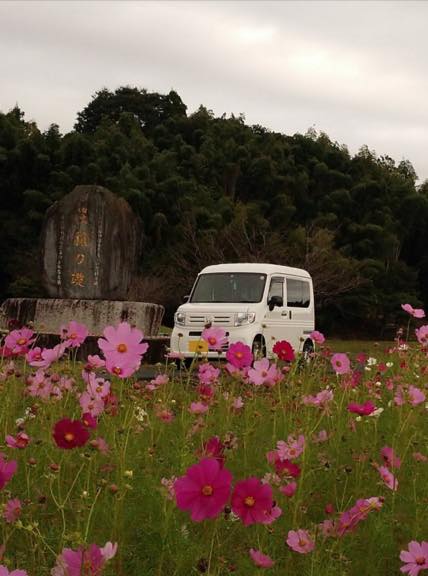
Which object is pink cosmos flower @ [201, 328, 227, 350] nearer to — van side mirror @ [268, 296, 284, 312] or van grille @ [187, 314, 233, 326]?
van grille @ [187, 314, 233, 326]

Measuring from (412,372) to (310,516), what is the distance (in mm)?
2313

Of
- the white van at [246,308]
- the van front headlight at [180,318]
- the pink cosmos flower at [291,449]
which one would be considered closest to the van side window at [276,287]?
the white van at [246,308]

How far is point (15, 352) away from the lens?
304 cm

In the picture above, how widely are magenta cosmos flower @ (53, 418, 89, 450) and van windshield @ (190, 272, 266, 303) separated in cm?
995

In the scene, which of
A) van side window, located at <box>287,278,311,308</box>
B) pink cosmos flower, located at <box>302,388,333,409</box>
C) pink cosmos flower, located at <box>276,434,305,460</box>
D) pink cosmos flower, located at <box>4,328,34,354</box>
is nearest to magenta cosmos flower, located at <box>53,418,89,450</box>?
pink cosmos flower, located at <box>276,434,305,460</box>

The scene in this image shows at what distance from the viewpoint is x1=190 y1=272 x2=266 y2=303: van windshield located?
12.0 m

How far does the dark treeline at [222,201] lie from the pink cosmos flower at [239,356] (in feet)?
73.6

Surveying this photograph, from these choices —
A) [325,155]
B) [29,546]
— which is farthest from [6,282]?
[29,546]

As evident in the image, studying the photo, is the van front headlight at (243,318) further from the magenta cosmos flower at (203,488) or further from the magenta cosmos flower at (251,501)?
the magenta cosmos flower at (203,488)

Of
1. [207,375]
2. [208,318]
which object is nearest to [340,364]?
[207,375]

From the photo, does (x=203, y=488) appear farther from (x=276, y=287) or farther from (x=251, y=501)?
(x=276, y=287)

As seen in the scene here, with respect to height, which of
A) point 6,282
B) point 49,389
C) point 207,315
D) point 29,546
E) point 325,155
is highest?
point 325,155

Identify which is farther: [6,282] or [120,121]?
[120,121]

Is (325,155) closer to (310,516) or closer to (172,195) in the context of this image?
(172,195)
